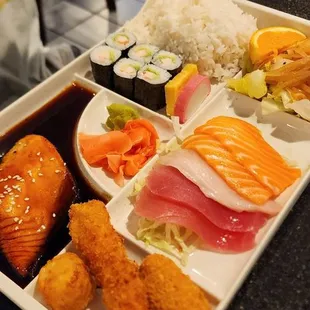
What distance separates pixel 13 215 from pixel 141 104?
92 cm

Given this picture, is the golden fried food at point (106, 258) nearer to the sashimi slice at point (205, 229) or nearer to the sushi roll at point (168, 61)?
the sashimi slice at point (205, 229)

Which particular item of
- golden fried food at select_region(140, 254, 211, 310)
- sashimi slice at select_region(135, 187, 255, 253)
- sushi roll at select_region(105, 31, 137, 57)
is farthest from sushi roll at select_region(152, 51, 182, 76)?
golden fried food at select_region(140, 254, 211, 310)

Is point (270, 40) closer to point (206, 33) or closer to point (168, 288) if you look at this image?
point (206, 33)

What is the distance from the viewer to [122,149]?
2.16 meters

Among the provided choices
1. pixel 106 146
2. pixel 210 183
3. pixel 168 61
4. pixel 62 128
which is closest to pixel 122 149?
pixel 106 146

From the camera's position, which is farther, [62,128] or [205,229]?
[62,128]

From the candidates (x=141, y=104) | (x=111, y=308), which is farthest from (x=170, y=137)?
(x=111, y=308)

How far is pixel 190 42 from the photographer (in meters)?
2.54

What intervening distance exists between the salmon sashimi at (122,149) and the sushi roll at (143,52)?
19.0 inches

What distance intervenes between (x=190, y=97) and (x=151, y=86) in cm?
21

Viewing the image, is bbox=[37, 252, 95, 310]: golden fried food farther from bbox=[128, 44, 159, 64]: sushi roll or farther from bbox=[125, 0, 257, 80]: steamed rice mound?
bbox=[125, 0, 257, 80]: steamed rice mound

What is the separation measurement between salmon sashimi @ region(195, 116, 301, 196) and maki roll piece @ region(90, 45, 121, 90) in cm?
68

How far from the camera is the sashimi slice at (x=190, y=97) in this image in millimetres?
2312

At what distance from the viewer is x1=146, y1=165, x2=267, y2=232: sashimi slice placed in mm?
1761
